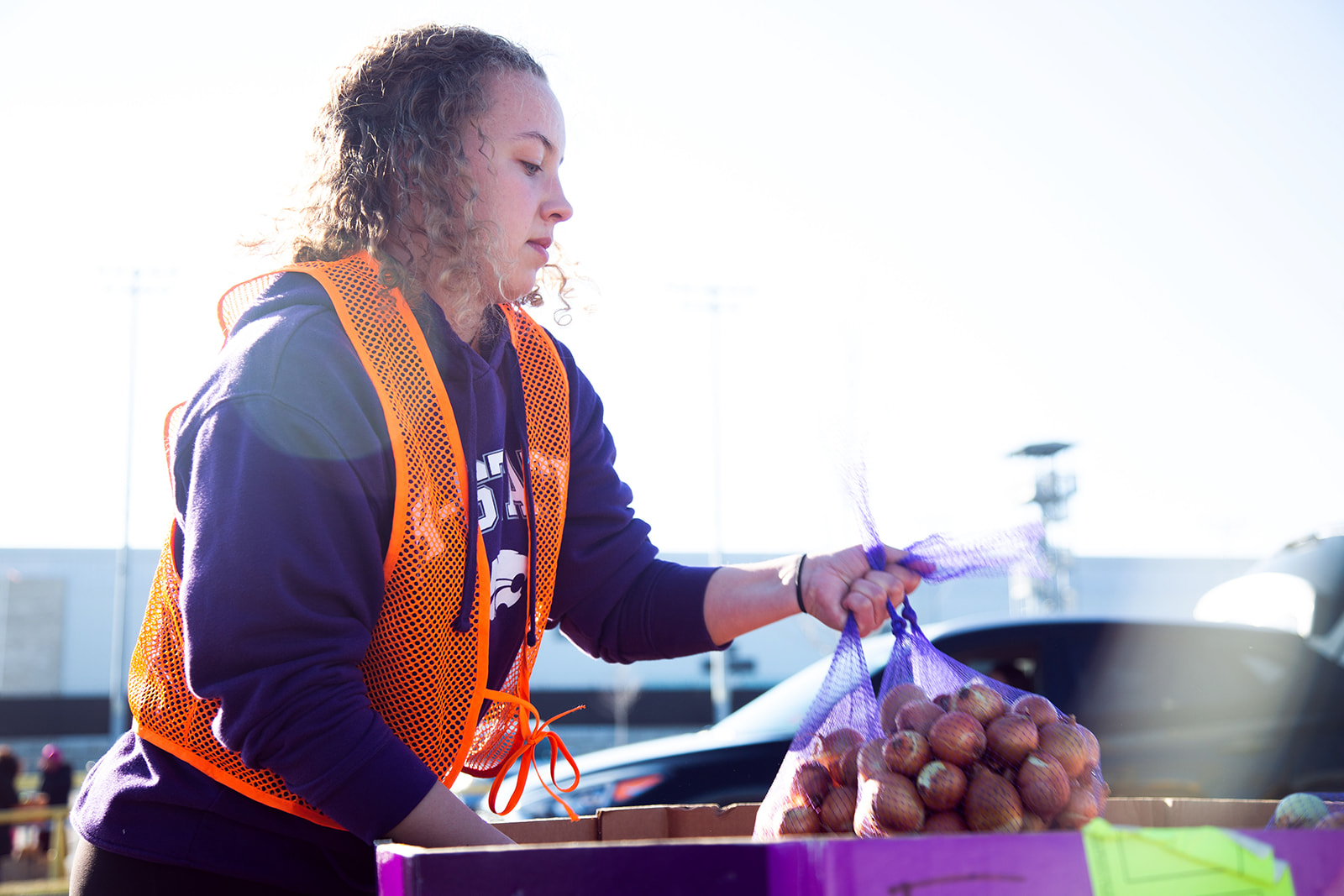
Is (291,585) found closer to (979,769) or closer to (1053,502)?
(979,769)

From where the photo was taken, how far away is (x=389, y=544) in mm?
1172

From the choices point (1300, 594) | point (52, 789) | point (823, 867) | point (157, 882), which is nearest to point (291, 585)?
point (157, 882)

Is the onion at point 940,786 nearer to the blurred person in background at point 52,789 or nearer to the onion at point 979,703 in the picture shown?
the onion at point 979,703

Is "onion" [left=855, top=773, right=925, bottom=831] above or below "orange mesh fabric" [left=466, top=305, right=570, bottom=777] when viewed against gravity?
below

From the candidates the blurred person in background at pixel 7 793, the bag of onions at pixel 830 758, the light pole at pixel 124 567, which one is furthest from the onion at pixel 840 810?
the light pole at pixel 124 567

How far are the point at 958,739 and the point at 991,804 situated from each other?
0.09 metres

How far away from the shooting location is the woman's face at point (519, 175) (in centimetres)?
147

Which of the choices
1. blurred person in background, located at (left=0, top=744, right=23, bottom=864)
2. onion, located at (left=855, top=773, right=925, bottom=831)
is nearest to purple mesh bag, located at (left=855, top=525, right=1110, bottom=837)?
onion, located at (left=855, top=773, right=925, bottom=831)

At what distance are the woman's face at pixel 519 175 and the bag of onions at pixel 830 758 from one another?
0.68m

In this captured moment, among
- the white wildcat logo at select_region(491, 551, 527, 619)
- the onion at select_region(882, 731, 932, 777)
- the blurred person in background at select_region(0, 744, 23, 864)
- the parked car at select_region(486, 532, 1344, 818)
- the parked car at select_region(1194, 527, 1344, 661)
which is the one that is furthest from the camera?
the blurred person in background at select_region(0, 744, 23, 864)

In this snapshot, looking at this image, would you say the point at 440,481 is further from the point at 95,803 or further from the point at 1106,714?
the point at 1106,714

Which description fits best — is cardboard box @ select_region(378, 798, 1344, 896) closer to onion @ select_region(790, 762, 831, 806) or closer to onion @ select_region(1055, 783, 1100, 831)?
onion @ select_region(1055, 783, 1100, 831)

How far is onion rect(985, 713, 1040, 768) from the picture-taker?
1.13 meters

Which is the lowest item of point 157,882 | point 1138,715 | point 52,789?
point 52,789
